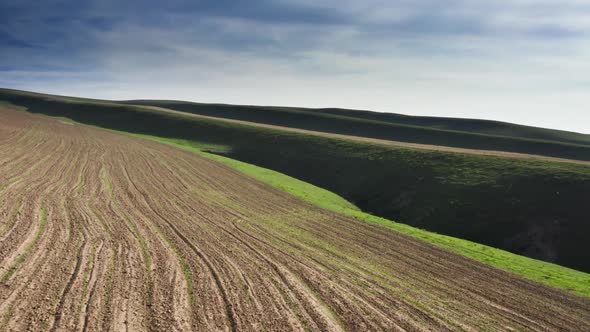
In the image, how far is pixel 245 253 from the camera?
14.5 metres

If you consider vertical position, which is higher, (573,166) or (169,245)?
(573,166)

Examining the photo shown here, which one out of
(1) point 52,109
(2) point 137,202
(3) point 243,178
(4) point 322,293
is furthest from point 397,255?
(1) point 52,109

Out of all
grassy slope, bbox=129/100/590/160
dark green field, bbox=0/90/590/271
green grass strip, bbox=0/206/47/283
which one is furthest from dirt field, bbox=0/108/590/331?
grassy slope, bbox=129/100/590/160

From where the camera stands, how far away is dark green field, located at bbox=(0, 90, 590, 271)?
1045 inches

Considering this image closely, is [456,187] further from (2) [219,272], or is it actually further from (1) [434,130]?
(1) [434,130]

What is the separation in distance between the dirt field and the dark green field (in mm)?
11419

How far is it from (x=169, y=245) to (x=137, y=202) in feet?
23.1

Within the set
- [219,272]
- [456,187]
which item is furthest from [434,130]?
[219,272]

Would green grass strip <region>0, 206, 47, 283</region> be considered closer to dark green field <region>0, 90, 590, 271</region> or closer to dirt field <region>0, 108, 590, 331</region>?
dirt field <region>0, 108, 590, 331</region>

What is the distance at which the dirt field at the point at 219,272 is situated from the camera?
9.47 m

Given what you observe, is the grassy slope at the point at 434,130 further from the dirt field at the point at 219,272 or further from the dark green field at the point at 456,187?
the dirt field at the point at 219,272

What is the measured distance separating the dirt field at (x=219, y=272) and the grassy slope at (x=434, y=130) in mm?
77222

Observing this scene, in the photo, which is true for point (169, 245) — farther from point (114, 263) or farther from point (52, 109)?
point (52, 109)

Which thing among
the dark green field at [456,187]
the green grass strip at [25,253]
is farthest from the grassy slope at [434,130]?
the green grass strip at [25,253]
